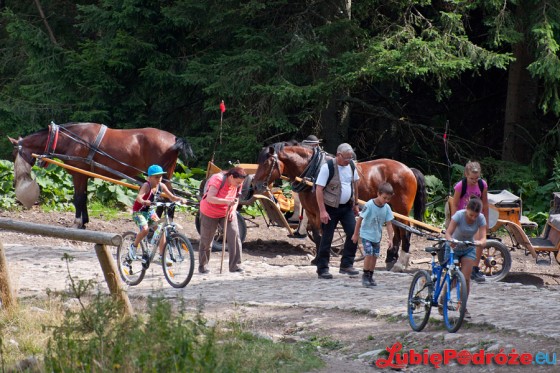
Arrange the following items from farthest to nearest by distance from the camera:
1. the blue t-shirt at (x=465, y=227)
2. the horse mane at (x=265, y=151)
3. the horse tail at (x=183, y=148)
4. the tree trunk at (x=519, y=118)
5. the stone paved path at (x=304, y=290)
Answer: the tree trunk at (x=519, y=118)
the horse tail at (x=183, y=148)
the horse mane at (x=265, y=151)
the stone paved path at (x=304, y=290)
the blue t-shirt at (x=465, y=227)

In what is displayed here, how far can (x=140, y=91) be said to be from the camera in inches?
924

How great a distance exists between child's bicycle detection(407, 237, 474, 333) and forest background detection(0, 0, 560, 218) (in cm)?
1017

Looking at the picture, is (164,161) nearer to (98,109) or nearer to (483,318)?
(98,109)

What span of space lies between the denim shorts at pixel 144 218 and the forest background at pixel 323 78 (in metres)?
6.94

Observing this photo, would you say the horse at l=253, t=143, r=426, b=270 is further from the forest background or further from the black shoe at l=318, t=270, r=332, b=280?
the forest background

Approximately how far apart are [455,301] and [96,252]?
3424mm

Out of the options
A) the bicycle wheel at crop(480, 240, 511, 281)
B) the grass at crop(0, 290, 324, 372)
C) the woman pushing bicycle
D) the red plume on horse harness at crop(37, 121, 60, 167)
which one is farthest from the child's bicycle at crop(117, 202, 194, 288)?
the red plume on horse harness at crop(37, 121, 60, 167)

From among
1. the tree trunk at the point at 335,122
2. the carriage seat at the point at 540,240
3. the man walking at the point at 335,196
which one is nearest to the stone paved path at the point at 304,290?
the man walking at the point at 335,196

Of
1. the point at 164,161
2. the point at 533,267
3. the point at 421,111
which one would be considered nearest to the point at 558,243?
the point at 533,267

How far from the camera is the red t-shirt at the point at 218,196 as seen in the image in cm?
1316

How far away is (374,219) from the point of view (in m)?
12.4

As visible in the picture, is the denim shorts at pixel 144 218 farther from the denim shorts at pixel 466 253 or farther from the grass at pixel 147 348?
the denim shorts at pixel 466 253

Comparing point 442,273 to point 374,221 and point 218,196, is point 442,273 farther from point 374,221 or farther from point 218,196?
point 218,196

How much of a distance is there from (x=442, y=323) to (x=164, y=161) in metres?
9.11
